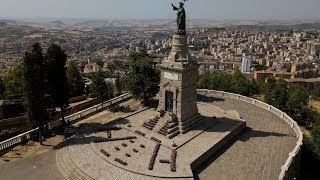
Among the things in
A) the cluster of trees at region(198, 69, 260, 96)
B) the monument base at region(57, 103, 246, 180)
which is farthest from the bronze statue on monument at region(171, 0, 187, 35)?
the cluster of trees at region(198, 69, 260, 96)

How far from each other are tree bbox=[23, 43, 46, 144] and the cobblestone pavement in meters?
14.0

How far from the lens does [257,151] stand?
24.7 metres

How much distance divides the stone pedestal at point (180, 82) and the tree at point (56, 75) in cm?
916

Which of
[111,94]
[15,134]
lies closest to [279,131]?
[111,94]

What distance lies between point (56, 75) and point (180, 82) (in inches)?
444

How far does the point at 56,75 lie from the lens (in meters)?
27.0

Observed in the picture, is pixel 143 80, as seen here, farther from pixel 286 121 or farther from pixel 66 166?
pixel 286 121

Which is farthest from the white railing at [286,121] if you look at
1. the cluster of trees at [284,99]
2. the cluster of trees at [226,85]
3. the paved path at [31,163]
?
the paved path at [31,163]

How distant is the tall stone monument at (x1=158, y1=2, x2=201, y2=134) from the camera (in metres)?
26.6

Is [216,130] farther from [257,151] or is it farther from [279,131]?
[279,131]

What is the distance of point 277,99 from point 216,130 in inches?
624

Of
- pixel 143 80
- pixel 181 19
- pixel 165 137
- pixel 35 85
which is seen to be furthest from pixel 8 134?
pixel 181 19

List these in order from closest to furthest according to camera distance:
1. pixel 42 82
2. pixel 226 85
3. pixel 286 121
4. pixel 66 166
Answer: pixel 66 166 < pixel 42 82 < pixel 286 121 < pixel 226 85

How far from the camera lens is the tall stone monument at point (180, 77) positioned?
26562mm
